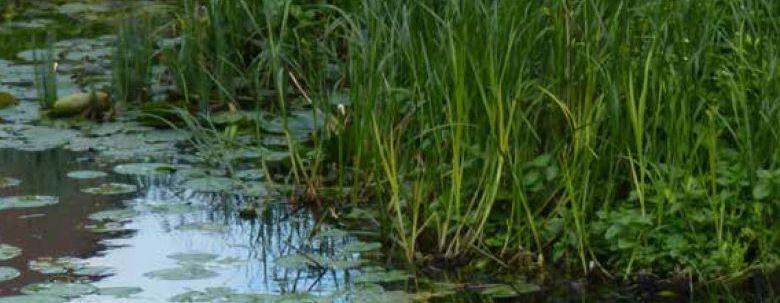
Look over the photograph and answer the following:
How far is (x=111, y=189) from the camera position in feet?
18.6

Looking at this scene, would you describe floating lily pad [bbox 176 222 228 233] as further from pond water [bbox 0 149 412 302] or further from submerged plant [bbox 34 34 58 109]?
submerged plant [bbox 34 34 58 109]

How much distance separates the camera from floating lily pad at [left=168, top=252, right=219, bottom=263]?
15.9ft

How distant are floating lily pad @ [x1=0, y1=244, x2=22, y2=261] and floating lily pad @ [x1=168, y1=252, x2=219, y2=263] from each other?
47 cm

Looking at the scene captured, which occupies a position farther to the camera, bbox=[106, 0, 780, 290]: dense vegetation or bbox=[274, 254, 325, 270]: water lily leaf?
bbox=[274, 254, 325, 270]: water lily leaf

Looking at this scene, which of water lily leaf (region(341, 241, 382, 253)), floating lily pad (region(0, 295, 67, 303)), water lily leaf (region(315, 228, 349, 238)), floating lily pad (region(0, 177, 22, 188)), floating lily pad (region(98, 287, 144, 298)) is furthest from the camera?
floating lily pad (region(0, 177, 22, 188))

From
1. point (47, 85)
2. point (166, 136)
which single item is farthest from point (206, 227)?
point (47, 85)

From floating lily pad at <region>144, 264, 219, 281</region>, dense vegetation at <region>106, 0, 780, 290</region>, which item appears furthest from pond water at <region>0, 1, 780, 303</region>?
dense vegetation at <region>106, 0, 780, 290</region>

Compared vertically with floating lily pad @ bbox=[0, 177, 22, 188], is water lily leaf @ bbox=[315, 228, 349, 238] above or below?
below

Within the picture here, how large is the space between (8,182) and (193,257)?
119 centimetres

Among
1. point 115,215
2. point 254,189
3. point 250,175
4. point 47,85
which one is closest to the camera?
point 115,215

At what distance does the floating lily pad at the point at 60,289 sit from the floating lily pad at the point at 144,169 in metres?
1.28

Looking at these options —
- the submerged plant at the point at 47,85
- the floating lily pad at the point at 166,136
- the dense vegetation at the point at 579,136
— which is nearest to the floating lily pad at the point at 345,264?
the dense vegetation at the point at 579,136

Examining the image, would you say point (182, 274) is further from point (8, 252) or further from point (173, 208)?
point (173, 208)

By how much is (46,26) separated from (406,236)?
425 cm
